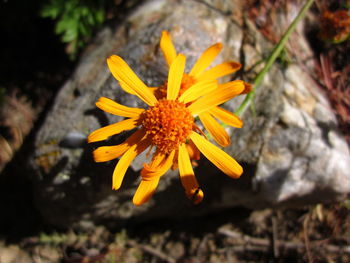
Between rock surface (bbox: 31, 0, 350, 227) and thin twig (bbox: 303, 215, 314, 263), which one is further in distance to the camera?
thin twig (bbox: 303, 215, 314, 263)

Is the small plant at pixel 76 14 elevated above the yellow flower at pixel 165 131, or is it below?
above

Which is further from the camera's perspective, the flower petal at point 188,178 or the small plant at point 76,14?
the small plant at point 76,14

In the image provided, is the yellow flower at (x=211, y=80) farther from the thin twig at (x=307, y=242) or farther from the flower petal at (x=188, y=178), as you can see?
the thin twig at (x=307, y=242)

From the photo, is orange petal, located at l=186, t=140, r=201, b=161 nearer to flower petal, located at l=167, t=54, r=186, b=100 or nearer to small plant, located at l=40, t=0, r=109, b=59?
flower petal, located at l=167, t=54, r=186, b=100

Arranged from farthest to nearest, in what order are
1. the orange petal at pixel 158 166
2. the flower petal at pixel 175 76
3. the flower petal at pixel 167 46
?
the flower petal at pixel 167 46 < the flower petal at pixel 175 76 < the orange petal at pixel 158 166

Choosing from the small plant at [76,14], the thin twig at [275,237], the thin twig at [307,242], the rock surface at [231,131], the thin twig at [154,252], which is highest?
the small plant at [76,14]

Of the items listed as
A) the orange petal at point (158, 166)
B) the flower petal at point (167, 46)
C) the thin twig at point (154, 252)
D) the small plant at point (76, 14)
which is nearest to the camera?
the orange petal at point (158, 166)

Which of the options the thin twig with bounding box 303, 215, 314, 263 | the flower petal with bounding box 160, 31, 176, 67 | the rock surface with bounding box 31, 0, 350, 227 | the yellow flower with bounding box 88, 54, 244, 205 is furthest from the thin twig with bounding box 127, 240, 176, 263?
the flower petal with bounding box 160, 31, 176, 67

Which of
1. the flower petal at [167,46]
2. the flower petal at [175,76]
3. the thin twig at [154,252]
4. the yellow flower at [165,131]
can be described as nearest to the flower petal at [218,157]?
the yellow flower at [165,131]

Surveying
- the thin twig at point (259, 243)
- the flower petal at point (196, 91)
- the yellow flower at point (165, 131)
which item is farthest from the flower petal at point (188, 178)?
the thin twig at point (259, 243)
